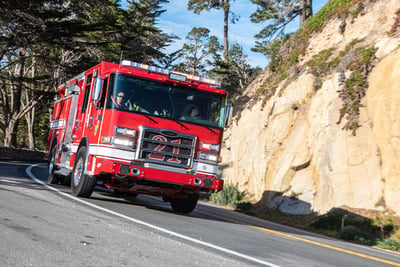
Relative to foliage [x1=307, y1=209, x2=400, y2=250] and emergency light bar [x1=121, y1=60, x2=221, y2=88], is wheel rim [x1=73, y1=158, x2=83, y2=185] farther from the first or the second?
foliage [x1=307, y1=209, x2=400, y2=250]

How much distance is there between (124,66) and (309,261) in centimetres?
600

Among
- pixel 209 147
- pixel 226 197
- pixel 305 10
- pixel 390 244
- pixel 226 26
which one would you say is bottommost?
pixel 390 244

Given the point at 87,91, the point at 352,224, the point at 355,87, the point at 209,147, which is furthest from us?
the point at 355,87

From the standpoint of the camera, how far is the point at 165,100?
442 inches

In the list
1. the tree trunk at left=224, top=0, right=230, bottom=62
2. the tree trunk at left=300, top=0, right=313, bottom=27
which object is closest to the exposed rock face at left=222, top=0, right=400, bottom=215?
the tree trunk at left=300, top=0, right=313, bottom=27

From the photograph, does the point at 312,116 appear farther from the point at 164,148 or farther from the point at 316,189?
the point at 164,148

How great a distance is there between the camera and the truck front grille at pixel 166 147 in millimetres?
10758

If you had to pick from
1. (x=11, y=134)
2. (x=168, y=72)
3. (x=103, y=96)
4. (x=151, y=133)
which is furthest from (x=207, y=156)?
(x=11, y=134)

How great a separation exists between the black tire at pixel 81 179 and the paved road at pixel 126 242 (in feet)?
2.61

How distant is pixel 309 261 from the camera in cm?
709

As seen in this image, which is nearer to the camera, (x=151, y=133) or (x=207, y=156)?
(x=151, y=133)

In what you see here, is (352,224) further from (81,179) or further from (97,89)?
(97,89)

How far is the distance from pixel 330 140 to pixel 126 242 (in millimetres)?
12060

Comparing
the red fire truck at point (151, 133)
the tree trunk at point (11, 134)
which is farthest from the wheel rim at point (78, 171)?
the tree trunk at point (11, 134)
